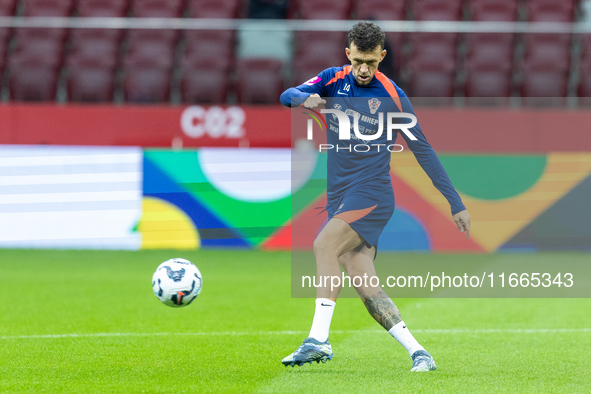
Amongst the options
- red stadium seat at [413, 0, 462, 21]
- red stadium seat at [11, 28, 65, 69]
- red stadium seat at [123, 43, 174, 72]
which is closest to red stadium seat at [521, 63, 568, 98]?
red stadium seat at [413, 0, 462, 21]

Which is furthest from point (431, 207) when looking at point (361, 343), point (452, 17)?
point (361, 343)

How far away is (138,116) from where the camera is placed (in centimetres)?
1202

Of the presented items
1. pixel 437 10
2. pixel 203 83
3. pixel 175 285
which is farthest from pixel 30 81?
pixel 175 285

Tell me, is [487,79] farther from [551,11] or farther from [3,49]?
[3,49]

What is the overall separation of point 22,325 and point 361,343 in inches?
110

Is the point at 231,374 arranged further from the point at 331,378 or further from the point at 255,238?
the point at 255,238

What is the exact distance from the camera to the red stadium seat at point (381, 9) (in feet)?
43.3

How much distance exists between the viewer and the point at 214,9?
1348 cm

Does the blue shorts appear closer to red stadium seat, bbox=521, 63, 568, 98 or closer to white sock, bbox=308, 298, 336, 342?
white sock, bbox=308, 298, 336, 342

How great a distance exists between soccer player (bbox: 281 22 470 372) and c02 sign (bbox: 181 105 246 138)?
7.08 m

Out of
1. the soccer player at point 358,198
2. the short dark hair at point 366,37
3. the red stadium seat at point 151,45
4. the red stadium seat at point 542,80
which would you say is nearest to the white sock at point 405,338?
the soccer player at point 358,198

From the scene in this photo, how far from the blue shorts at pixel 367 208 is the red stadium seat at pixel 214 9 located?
9.05 meters

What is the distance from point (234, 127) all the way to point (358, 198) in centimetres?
734

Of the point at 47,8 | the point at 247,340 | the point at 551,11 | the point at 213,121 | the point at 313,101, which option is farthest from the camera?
the point at 47,8
